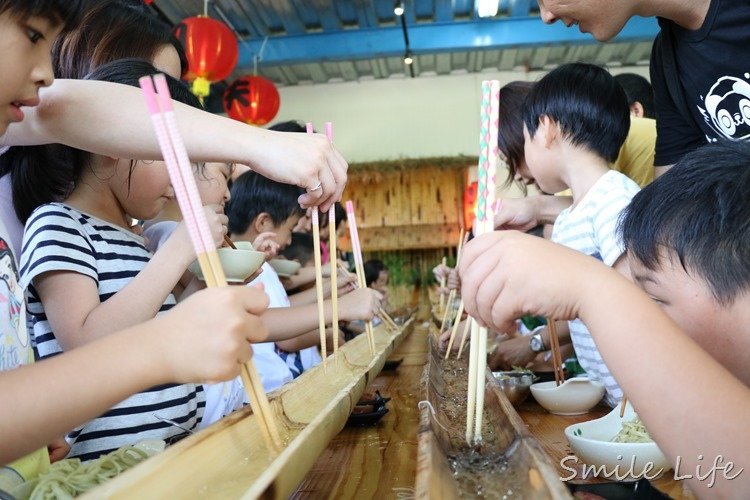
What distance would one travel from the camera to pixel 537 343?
2.45 meters

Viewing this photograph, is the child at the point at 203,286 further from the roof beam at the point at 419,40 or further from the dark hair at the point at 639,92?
the roof beam at the point at 419,40

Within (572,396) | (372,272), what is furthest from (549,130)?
(372,272)

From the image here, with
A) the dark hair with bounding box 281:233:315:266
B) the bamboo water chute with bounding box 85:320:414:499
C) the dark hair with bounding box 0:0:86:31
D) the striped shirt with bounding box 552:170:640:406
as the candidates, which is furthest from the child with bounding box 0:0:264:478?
the dark hair with bounding box 281:233:315:266

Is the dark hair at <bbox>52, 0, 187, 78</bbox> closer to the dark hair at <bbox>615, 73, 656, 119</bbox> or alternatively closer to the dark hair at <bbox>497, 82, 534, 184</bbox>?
the dark hair at <bbox>497, 82, 534, 184</bbox>

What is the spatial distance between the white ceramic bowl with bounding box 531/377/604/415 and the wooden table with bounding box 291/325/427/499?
38cm

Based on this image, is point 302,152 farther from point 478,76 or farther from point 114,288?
point 478,76

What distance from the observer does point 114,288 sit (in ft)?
4.64

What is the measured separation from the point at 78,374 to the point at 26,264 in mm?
691

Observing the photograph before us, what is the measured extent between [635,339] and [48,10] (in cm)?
107

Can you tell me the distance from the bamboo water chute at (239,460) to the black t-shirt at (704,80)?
4.51 ft

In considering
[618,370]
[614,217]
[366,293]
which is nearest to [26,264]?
[618,370]

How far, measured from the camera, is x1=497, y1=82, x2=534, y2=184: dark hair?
2.58 metres

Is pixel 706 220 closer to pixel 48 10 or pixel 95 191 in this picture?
pixel 48 10

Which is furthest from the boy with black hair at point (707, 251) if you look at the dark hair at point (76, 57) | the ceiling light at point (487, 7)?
the ceiling light at point (487, 7)
